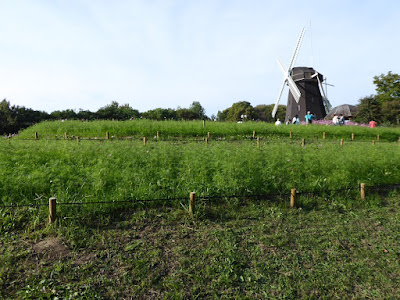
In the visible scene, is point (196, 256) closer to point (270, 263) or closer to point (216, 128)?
point (270, 263)

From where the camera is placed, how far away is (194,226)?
381 centimetres

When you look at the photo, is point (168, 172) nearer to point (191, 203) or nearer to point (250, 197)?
point (191, 203)

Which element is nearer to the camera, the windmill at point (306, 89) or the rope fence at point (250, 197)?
the rope fence at point (250, 197)

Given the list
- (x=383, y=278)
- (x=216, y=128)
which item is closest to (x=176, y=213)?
(x=383, y=278)

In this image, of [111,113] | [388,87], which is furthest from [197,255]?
[388,87]

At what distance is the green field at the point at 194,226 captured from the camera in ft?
8.95

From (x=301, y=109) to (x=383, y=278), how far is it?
Answer: 94.3ft

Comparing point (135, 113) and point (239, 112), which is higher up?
point (239, 112)

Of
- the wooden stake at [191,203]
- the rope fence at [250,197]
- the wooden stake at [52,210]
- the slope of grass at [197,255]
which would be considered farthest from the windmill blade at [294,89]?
the wooden stake at [52,210]

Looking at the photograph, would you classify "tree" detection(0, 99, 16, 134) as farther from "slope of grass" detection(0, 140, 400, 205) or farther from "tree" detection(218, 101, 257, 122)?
"tree" detection(218, 101, 257, 122)

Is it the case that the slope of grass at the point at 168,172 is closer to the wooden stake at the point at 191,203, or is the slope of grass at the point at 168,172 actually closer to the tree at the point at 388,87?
the wooden stake at the point at 191,203

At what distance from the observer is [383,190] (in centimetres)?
588

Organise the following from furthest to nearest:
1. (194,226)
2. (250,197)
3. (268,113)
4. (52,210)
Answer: (268,113) → (250,197) → (194,226) → (52,210)

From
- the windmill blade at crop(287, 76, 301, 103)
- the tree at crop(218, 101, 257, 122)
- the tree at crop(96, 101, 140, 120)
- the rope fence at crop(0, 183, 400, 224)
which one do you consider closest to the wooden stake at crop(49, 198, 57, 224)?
the rope fence at crop(0, 183, 400, 224)
